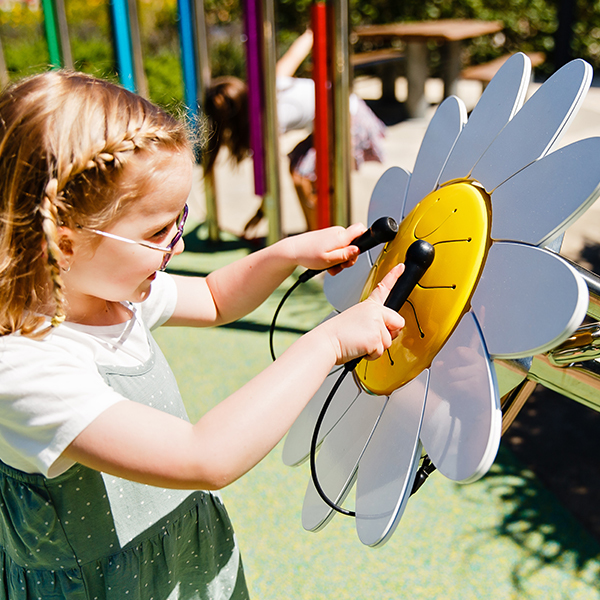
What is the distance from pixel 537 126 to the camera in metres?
0.73

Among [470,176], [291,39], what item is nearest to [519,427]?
[470,176]

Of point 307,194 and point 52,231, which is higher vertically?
point 52,231

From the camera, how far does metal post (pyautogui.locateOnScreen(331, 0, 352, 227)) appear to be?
282 cm

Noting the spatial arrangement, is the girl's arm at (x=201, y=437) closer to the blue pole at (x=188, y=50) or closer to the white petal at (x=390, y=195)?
the white petal at (x=390, y=195)

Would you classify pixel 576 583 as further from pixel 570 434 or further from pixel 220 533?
pixel 220 533

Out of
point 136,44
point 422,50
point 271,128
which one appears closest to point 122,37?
point 136,44

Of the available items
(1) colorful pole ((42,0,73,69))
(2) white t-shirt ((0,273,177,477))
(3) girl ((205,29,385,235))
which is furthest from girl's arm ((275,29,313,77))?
(2) white t-shirt ((0,273,177,477))

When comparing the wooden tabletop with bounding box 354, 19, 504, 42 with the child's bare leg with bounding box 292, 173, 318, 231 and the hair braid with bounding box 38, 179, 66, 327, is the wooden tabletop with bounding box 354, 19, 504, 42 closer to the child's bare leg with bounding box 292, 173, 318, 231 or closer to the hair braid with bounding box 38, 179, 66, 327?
the child's bare leg with bounding box 292, 173, 318, 231

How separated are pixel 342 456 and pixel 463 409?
27 cm

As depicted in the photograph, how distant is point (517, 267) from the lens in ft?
2.24

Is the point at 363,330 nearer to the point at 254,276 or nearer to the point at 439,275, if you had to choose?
the point at 439,275

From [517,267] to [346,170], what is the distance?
8.10ft

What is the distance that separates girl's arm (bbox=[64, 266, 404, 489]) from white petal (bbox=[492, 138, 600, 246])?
29 centimetres

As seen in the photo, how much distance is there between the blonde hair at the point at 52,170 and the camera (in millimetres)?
739
